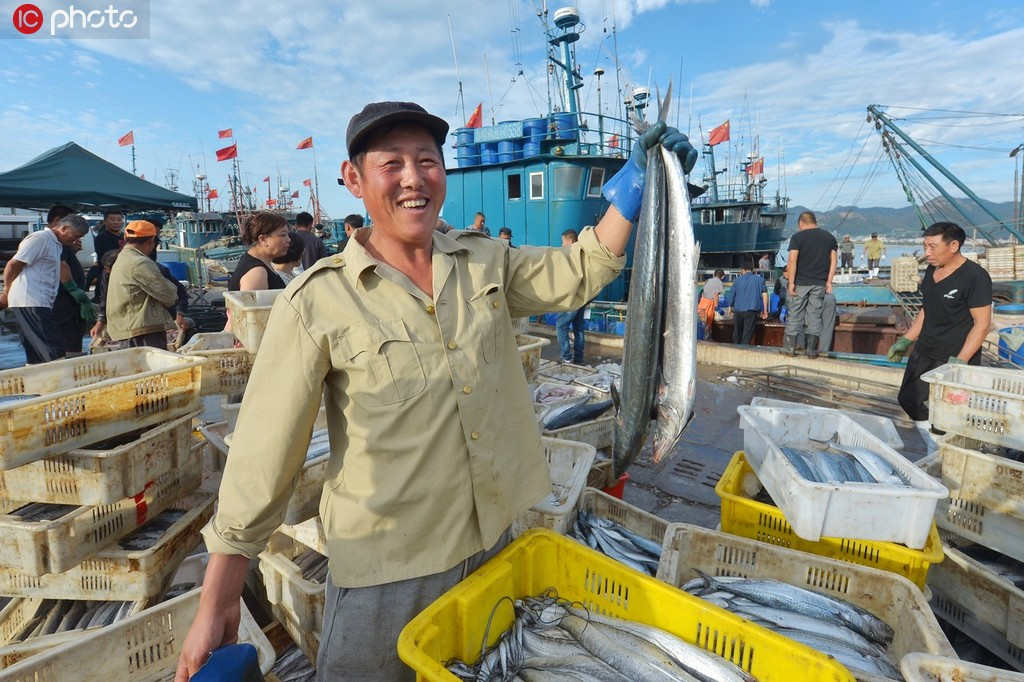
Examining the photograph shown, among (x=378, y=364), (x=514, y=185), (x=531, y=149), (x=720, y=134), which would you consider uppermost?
(x=720, y=134)

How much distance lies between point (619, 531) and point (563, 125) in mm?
15022

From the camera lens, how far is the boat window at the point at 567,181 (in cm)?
1517

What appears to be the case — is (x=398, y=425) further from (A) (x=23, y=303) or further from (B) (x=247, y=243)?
(A) (x=23, y=303)

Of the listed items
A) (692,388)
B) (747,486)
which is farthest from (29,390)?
(747,486)

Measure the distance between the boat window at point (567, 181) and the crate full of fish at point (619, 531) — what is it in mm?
13289

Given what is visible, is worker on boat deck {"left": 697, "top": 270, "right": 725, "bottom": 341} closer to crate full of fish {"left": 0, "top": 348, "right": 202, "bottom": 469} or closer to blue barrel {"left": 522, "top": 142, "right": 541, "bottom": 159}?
blue barrel {"left": 522, "top": 142, "right": 541, "bottom": 159}

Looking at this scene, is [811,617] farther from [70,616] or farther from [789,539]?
[70,616]

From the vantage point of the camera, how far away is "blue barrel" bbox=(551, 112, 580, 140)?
1558 cm

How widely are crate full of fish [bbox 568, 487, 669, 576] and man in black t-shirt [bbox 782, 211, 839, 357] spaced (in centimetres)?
693

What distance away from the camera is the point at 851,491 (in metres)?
2.28

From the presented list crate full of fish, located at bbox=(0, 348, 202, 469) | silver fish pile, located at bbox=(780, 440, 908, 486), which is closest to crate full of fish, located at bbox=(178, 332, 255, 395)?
crate full of fish, located at bbox=(0, 348, 202, 469)

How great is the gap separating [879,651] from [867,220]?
238569mm

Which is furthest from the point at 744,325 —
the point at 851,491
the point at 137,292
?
the point at 137,292

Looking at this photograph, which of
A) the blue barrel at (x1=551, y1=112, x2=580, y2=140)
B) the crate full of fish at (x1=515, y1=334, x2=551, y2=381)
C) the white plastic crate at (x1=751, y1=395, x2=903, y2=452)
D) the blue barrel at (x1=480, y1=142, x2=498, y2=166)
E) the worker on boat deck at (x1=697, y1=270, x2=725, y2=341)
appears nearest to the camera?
the white plastic crate at (x1=751, y1=395, x2=903, y2=452)
